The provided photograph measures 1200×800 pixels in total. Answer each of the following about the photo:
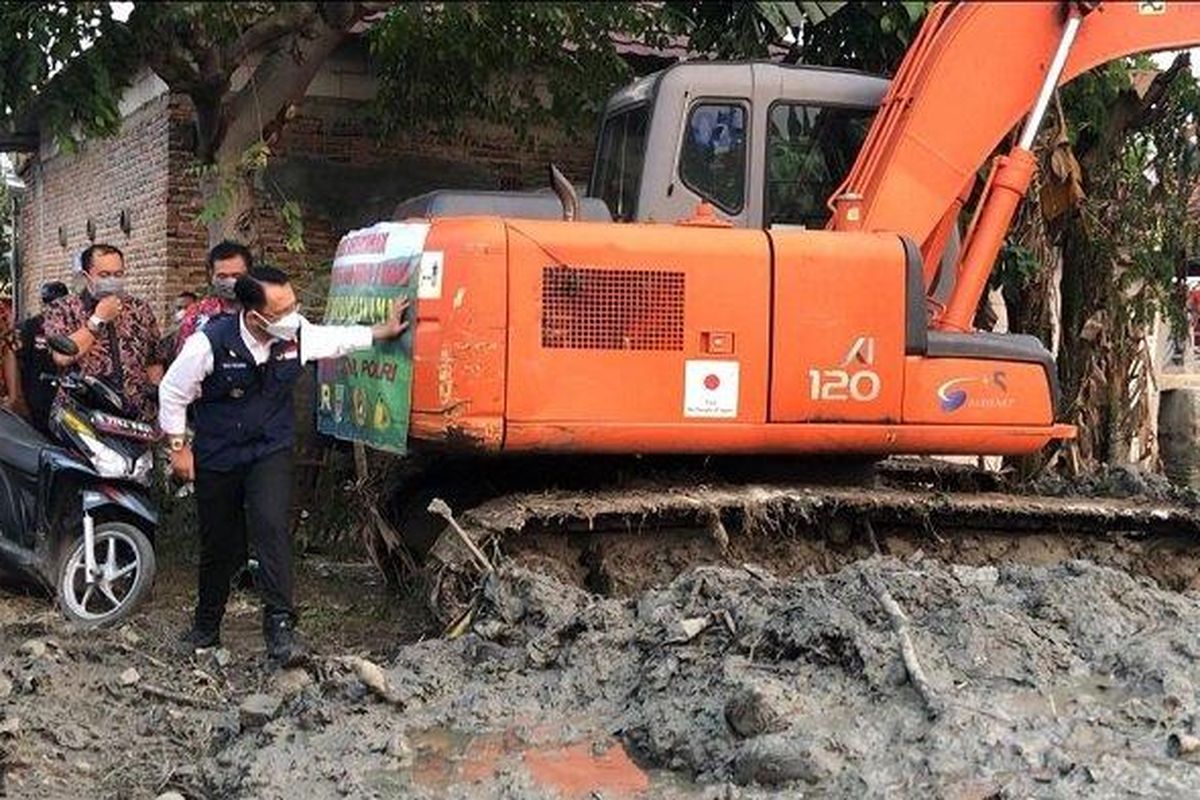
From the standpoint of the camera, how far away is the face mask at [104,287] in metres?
6.93

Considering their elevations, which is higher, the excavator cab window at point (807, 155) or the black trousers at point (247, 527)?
the excavator cab window at point (807, 155)

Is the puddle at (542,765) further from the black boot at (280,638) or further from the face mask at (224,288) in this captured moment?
the face mask at (224,288)

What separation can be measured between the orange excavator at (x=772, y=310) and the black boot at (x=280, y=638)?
0.94 metres

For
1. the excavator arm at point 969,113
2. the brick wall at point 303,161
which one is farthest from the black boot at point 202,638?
the brick wall at point 303,161

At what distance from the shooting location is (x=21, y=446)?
265 inches

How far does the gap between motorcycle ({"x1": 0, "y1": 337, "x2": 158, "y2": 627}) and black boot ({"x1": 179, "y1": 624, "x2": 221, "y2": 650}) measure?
0.49 meters

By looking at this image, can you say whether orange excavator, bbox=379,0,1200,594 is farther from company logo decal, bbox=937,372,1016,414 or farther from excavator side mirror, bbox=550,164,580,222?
excavator side mirror, bbox=550,164,580,222

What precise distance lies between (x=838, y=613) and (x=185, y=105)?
738 cm

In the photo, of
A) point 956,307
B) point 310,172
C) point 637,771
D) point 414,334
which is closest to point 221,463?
point 414,334

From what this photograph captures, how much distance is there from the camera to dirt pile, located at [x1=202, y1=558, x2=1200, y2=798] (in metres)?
4.08

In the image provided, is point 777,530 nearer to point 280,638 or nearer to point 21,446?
point 280,638

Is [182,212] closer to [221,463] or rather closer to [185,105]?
[185,105]

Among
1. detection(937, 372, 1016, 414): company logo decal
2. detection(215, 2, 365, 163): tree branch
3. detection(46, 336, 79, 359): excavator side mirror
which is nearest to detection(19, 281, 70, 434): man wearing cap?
detection(46, 336, 79, 359): excavator side mirror

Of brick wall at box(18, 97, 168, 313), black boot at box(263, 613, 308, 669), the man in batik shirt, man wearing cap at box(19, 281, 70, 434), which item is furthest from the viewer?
brick wall at box(18, 97, 168, 313)
